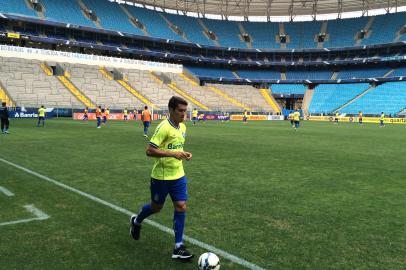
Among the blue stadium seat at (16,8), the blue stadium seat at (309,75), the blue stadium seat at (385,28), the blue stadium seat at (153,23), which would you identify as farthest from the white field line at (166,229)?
the blue stadium seat at (309,75)

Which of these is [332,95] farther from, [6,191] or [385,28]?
[6,191]

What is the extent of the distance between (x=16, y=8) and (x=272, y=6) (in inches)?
1859

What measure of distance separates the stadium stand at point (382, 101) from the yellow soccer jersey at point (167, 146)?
62.7 meters

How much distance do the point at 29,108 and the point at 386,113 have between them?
173 ft

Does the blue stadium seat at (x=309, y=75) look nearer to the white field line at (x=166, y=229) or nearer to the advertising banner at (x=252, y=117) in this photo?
the advertising banner at (x=252, y=117)

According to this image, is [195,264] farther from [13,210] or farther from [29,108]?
[29,108]

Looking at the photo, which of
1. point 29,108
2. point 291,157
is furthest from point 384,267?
point 29,108

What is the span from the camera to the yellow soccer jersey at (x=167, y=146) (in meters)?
4.55

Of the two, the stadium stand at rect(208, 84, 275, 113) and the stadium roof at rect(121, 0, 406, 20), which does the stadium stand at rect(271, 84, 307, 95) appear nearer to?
the stadium stand at rect(208, 84, 275, 113)

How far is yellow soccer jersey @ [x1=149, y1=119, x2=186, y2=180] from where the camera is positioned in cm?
455

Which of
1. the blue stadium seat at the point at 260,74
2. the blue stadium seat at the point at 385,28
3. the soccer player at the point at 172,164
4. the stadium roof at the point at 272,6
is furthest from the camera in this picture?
the blue stadium seat at the point at 260,74

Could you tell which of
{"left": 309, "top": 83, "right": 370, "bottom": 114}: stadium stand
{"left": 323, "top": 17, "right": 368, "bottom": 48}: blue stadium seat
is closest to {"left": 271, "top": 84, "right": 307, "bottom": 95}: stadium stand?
{"left": 309, "top": 83, "right": 370, "bottom": 114}: stadium stand

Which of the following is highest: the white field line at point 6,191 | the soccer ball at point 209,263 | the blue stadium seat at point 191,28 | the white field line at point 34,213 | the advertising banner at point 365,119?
the blue stadium seat at point 191,28

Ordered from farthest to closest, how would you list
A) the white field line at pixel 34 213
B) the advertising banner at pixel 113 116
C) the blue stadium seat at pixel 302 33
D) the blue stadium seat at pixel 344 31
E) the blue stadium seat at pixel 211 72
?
1. the blue stadium seat at pixel 302 33
2. the blue stadium seat at pixel 211 72
3. the blue stadium seat at pixel 344 31
4. the advertising banner at pixel 113 116
5. the white field line at pixel 34 213
